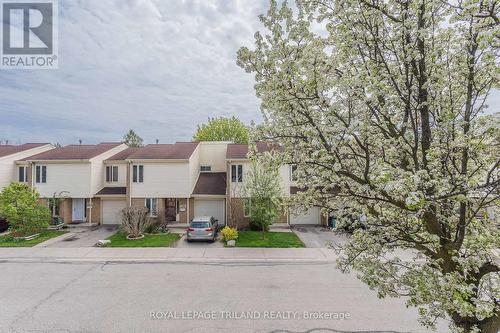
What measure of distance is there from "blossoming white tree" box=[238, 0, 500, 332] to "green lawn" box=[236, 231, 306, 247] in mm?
11492

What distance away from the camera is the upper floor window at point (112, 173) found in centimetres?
2261

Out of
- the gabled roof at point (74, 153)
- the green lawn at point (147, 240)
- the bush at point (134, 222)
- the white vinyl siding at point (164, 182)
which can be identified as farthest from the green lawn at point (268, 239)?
the gabled roof at point (74, 153)

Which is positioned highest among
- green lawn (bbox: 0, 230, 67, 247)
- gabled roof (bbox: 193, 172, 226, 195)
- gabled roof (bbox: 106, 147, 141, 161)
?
gabled roof (bbox: 106, 147, 141, 161)

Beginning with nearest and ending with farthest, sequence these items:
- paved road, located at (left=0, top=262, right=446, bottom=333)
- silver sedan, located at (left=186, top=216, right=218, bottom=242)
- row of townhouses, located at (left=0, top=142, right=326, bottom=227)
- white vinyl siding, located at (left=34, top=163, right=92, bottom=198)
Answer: paved road, located at (left=0, top=262, right=446, bottom=333) → silver sedan, located at (left=186, top=216, right=218, bottom=242) → row of townhouses, located at (left=0, top=142, right=326, bottom=227) → white vinyl siding, located at (left=34, top=163, right=92, bottom=198)

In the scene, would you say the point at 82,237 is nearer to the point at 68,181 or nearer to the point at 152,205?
the point at 152,205

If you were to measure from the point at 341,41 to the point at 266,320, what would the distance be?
6958 mm

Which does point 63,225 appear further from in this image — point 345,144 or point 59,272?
point 345,144

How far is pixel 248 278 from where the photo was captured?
1020 cm

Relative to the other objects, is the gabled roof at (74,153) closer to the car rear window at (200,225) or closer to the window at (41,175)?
the window at (41,175)

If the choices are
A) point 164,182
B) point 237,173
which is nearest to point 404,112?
point 237,173

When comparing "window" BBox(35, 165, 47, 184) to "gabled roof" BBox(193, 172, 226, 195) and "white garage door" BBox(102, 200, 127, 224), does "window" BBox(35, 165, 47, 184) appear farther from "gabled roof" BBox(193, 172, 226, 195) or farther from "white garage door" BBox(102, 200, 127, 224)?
"gabled roof" BBox(193, 172, 226, 195)

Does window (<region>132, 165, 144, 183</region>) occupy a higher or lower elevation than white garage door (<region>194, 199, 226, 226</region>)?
higher

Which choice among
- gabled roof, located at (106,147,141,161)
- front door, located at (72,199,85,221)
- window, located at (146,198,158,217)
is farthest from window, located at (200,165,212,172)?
front door, located at (72,199,85,221)

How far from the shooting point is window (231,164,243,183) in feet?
64.4
